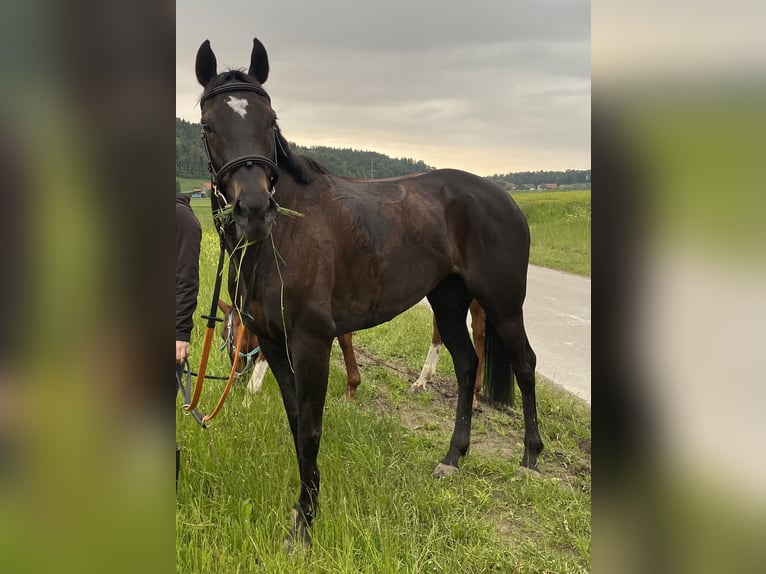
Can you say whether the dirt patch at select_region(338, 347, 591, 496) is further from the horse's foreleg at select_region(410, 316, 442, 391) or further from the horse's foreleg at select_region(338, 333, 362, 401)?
the horse's foreleg at select_region(338, 333, 362, 401)

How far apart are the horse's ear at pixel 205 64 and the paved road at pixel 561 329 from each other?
4.33 m

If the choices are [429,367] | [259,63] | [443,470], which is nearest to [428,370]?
[429,367]

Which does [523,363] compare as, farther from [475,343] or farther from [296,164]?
[296,164]

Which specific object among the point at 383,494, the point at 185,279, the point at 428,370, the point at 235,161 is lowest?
the point at 383,494

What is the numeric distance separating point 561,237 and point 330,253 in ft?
60.0

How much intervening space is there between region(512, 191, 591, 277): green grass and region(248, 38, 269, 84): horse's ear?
8377 millimetres

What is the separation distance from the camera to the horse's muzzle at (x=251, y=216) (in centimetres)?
216

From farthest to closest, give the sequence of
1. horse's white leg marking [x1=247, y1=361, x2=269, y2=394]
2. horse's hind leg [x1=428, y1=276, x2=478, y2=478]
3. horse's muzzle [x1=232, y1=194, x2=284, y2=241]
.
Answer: horse's white leg marking [x1=247, y1=361, x2=269, y2=394]
horse's hind leg [x1=428, y1=276, x2=478, y2=478]
horse's muzzle [x1=232, y1=194, x2=284, y2=241]

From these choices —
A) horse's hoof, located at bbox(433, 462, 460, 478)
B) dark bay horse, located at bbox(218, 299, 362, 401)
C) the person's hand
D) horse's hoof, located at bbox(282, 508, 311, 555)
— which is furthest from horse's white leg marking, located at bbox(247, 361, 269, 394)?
horse's hoof, located at bbox(282, 508, 311, 555)

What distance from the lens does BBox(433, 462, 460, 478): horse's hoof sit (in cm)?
353

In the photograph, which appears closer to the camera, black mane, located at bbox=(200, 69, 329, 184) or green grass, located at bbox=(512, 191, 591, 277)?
black mane, located at bbox=(200, 69, 329, 184)

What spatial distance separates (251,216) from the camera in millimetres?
2189

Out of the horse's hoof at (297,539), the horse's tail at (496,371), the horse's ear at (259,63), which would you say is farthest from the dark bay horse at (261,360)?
the horse's ear at (259,63)
